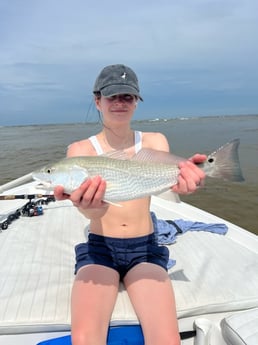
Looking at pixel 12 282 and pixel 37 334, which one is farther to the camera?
pixel 12 282

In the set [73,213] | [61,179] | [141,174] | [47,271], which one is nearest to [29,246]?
[47,271]

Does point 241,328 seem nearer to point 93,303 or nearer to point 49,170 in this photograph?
point 93,303

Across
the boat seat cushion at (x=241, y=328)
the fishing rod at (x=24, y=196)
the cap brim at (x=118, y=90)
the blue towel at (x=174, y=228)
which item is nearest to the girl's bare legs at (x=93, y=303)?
the boat seat cushion at (x=241, y=328)

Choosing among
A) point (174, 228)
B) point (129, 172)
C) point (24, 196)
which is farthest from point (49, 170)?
point (24, 196)

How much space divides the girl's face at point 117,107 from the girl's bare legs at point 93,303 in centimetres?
139

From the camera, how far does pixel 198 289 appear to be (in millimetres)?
2996

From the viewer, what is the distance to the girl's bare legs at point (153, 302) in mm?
2418

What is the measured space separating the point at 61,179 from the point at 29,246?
177cm

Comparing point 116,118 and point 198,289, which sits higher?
point 116,118

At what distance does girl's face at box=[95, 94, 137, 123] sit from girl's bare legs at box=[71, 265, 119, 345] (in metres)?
1.39

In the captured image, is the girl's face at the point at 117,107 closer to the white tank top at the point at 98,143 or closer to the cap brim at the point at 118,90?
the cap brim at the point at 118,90

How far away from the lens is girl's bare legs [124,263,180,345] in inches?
95.2

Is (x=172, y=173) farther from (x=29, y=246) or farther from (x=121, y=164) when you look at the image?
(x=29, y=246)

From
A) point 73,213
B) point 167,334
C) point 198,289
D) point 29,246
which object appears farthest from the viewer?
point 73,213
